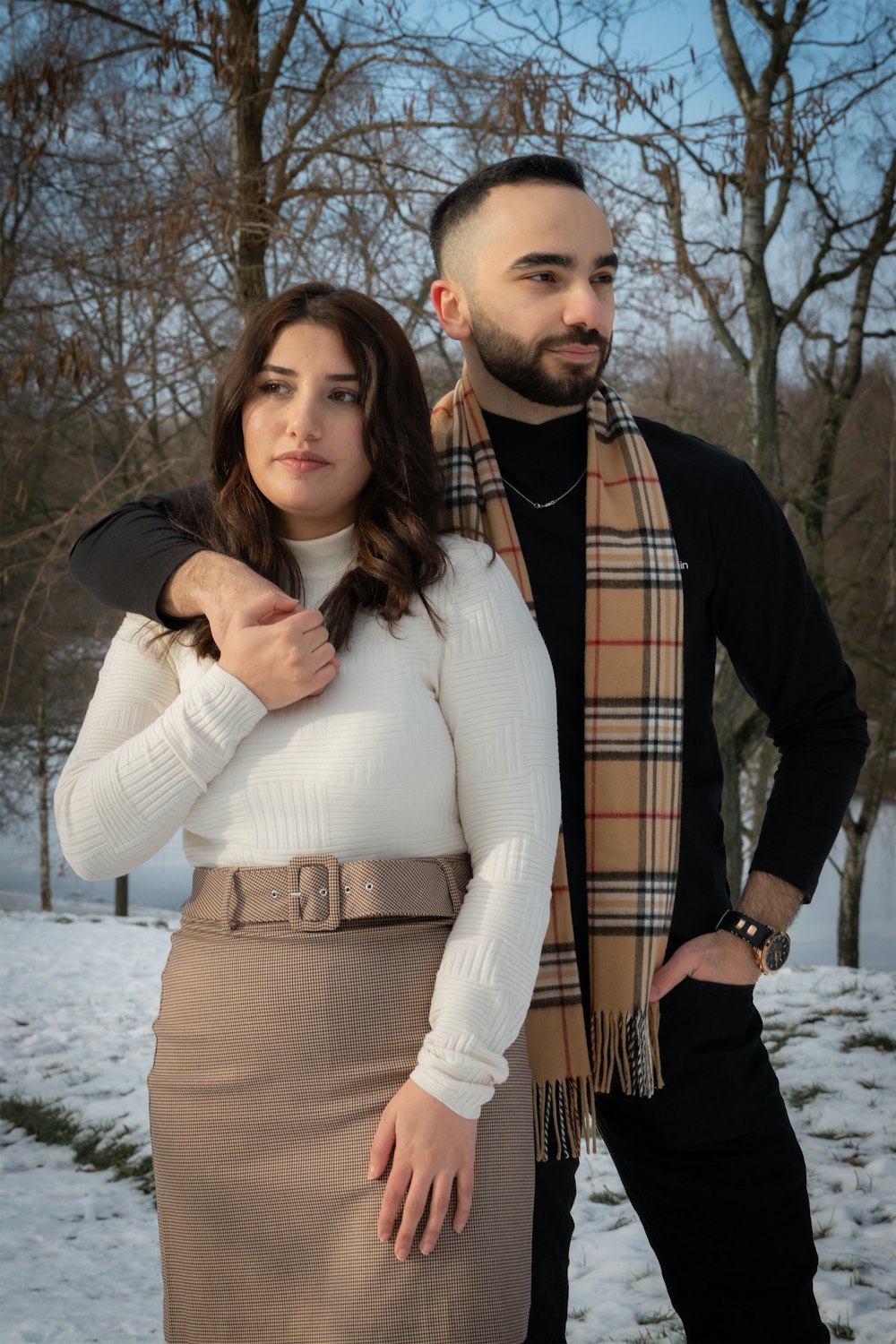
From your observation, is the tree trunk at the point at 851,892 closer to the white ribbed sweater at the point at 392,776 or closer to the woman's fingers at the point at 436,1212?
the white ribbed sweater at the point at 392,776

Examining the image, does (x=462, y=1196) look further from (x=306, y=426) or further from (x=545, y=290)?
(x=545, y=290)

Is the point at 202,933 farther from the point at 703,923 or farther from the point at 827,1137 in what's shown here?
the point at 827,1137

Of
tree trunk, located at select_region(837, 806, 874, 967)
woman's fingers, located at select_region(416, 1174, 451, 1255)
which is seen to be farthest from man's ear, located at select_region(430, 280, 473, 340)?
tree trunk, located at select_region(837, 806, 874, 967)

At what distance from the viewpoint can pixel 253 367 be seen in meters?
1.76

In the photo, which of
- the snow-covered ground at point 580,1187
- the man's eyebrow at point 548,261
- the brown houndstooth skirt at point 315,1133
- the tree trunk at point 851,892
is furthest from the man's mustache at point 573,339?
the tree trunk at point 851,892

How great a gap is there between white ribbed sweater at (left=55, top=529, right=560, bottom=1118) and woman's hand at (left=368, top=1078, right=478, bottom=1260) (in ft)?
0.24

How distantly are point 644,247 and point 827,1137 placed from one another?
4.00 meters

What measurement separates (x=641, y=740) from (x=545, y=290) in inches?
29.7

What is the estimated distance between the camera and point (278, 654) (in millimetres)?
1539

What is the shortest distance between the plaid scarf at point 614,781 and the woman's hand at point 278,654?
14.7 inches

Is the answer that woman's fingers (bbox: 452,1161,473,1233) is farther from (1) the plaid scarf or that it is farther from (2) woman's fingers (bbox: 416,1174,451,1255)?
(1) the plaid scarf

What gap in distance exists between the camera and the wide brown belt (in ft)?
4.97

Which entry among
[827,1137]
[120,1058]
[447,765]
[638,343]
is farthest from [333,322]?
[638,343]

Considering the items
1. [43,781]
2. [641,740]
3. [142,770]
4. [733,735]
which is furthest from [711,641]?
[43,781]
